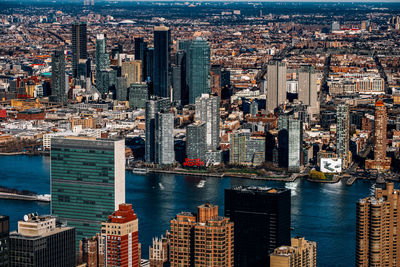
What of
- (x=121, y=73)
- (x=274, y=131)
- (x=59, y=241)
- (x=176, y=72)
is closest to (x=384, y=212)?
(x=59, y=241)

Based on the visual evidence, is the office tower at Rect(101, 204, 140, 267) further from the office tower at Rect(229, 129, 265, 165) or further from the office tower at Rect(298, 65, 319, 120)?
the office tower at Rect(298, 65, 319, 120)

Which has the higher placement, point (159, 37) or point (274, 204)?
point (159, 37)

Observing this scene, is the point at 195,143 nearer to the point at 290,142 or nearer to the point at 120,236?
the point at 290,142

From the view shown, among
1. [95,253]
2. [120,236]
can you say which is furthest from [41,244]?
[95,253]

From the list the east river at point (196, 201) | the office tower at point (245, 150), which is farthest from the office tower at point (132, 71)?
the office tower at point (245, 150)

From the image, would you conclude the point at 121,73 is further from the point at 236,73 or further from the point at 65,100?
the point at 236,73

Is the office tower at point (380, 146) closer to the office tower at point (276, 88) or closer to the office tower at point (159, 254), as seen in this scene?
the office tower at point (276, 88)
